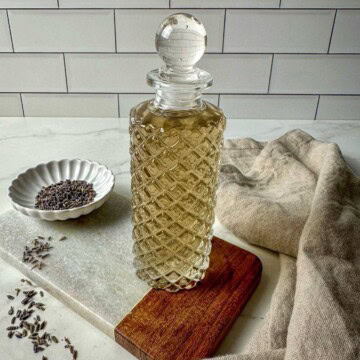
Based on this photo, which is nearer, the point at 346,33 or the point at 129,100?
the point at 346,33

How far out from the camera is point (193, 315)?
0.53m

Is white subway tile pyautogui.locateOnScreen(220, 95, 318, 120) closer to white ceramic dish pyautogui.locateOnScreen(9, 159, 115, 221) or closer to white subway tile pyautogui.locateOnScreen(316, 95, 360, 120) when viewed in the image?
white subway tile pyautogui.locateOnScreen(316, 95, 360, 120)

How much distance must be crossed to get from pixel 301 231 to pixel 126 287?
27 cm

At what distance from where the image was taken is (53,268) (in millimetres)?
589

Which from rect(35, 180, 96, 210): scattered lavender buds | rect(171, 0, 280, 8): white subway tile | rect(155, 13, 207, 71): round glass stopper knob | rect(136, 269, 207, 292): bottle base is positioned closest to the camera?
rect(155, 13, 207, 71): round glass stopper knob

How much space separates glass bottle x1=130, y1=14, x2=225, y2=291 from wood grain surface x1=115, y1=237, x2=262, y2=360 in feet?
0.07

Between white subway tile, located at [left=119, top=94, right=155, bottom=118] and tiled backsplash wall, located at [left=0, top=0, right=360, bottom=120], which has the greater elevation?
tiled backsplash wall, located at [left=0, top=0, right=360, bottom=120]

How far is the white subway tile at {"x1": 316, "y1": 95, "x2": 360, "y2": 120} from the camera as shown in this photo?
3.72 feet

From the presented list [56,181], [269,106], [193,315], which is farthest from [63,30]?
[193,315]

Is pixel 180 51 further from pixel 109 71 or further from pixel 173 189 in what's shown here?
pixel 109 71

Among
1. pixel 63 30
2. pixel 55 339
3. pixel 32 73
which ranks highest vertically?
pixel 63 30

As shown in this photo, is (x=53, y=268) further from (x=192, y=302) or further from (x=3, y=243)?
(x=192, y=302)

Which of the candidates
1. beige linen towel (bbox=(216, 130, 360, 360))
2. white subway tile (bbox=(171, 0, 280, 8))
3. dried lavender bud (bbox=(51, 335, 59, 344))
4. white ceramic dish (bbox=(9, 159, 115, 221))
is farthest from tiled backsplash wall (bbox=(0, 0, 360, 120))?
dried lavender bud (bbox=(51, 335, 59, 344))

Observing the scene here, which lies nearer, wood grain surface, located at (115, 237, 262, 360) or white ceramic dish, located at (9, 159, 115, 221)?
wood grain surface, located at (115, 237, 262, 360)
